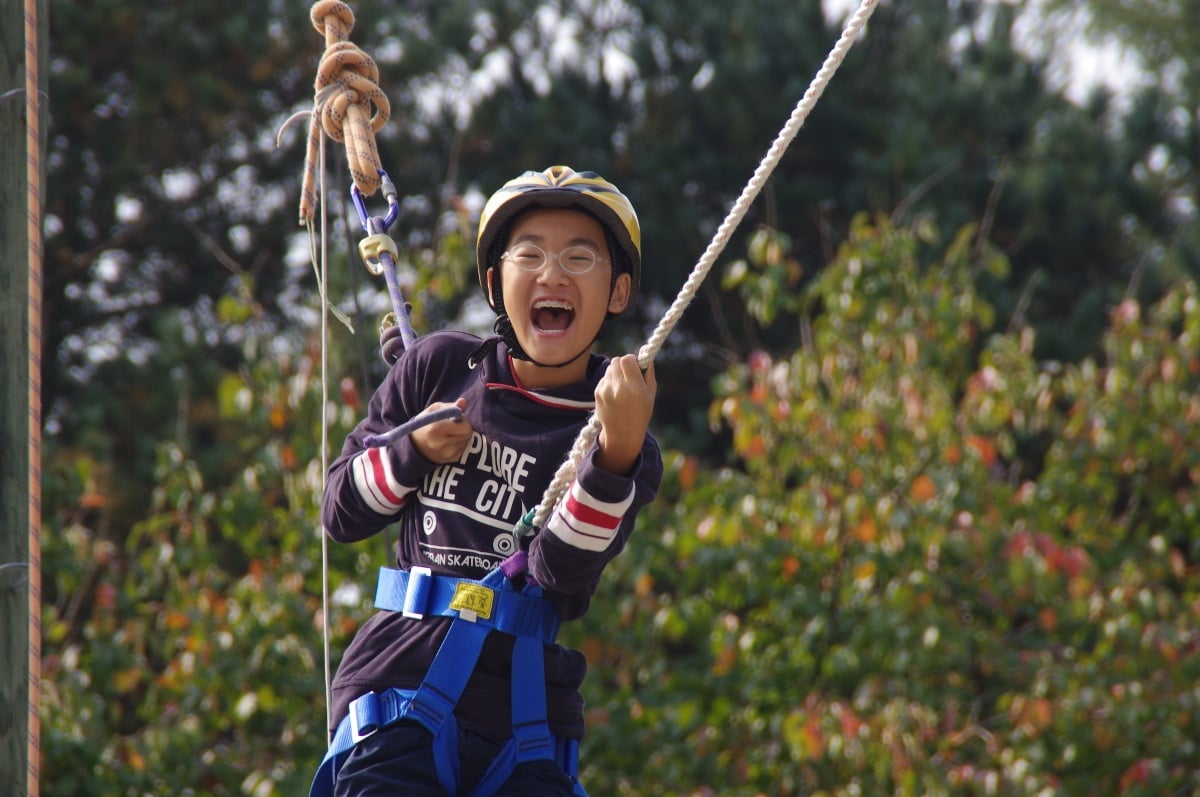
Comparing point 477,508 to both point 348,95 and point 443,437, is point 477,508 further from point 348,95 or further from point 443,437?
point 348,95

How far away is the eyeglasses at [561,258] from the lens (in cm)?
265

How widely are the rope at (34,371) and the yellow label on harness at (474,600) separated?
644 millimetres

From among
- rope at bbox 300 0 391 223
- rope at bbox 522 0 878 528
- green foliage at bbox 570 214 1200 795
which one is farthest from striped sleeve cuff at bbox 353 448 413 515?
green foliage at bbox 570 214 1200 795

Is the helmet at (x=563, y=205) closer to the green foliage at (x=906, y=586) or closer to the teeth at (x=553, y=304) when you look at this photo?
the teeth at (x=553, y=304)

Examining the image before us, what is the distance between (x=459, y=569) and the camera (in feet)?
8.63

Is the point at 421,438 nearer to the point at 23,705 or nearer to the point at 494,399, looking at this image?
the point at 494,399

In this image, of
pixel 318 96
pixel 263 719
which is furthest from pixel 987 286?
pixel 318 96

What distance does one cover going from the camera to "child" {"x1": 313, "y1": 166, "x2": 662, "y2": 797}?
98.7 inches

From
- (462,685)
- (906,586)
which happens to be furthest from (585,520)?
(906,586)

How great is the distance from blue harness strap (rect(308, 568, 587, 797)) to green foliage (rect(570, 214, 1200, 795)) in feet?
11.6

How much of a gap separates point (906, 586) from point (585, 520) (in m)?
3.91

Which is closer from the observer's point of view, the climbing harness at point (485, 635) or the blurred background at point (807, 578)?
the climbing harness at point (485, 635)

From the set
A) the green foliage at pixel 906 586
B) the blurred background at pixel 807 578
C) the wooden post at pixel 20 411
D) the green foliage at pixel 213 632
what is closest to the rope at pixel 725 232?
the wooden post at pixel 20 411

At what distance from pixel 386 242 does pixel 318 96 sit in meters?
0.34
